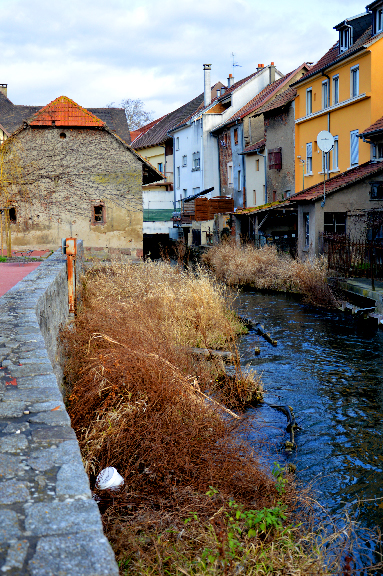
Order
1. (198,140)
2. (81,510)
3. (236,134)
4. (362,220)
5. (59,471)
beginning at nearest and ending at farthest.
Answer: (81,510)
(59,471)
(362,220)
(236,134)
(198,140)

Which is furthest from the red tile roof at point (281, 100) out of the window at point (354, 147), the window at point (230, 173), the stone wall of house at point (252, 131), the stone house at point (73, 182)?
the stone house at point (73, 182)

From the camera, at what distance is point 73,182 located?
23.4 metres

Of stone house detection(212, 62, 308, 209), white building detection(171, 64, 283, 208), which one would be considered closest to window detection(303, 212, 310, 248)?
stone house detection(212, 62, 308, 209)

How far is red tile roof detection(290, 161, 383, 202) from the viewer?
20.7m

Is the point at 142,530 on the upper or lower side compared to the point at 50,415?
lower

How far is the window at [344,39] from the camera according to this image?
25.6 meters

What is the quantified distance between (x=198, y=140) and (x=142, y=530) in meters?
39.8

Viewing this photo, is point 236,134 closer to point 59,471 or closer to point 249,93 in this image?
point 249,93

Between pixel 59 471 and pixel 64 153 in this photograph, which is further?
pixel 64 153

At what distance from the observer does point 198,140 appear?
41906 mm

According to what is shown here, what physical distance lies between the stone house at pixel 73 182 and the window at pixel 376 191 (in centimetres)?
917

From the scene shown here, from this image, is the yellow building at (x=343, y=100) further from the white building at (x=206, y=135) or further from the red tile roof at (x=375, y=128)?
the white building at (x=206, y=135)

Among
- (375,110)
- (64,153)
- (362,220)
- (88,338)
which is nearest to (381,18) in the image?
(375,110)

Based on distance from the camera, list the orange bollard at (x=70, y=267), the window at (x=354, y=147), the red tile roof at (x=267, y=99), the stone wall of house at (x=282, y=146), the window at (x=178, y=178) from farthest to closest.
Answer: the window at (x=178, y=178) < the red tile roof at (x=267, y=99) < the stone wall of house at (x=282, y=146) < the window at (x=354, y=147) < the orange bollard at (x=70, y=267)
